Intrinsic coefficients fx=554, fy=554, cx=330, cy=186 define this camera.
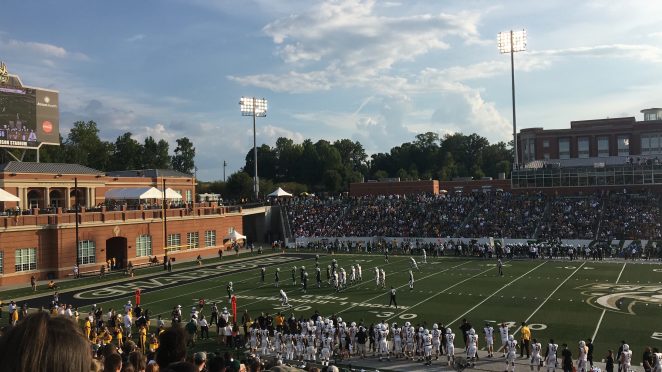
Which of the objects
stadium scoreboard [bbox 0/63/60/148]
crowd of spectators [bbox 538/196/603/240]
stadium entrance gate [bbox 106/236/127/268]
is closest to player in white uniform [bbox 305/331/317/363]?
stadium entrance gate [bbox 106/236/127/268]

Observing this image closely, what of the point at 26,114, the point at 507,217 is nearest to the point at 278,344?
the point at 26,114

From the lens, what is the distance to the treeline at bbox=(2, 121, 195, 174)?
263 feet

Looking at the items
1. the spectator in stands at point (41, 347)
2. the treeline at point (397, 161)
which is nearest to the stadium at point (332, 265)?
the spectator in stands at point (41, 347)

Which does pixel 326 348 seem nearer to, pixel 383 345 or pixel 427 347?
pixel 383 345

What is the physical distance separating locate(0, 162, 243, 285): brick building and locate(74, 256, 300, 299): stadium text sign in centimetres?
523

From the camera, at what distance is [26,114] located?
44.8m

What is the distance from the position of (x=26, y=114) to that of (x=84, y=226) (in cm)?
1036

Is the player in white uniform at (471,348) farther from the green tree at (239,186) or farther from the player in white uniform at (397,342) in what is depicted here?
the green tree at (239,186)

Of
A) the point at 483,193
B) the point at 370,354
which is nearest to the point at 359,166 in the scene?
the point at 483,193

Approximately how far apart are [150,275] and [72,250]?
6.86m

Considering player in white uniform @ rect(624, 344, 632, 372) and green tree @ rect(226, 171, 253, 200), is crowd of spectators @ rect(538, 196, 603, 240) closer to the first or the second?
player in white uniform @ rect(624, 344, 632, 372)

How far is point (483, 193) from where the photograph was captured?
63281 mm

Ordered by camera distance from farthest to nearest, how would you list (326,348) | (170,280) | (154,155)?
(154,155) → (170,280) → (326,348)

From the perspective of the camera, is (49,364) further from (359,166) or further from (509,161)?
(359,166)
